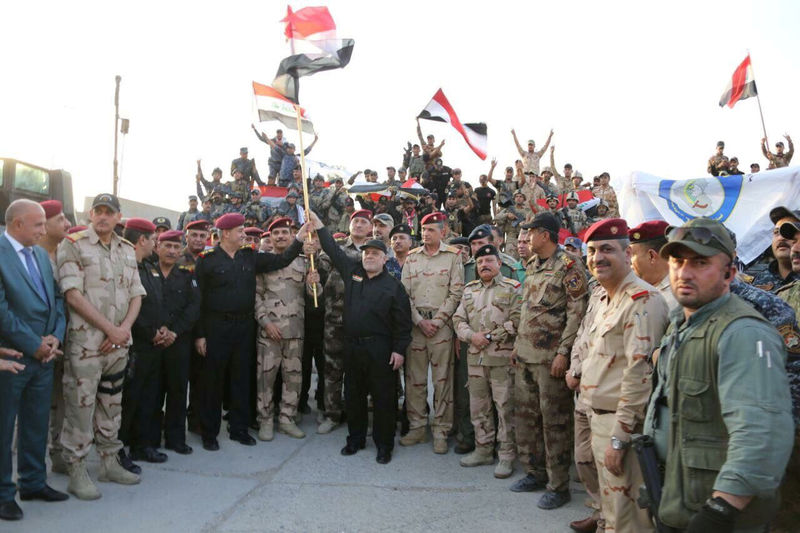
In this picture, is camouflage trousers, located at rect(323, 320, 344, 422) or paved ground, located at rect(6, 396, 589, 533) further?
camouflage trousers, located at rect(323, 320, 344, 422)

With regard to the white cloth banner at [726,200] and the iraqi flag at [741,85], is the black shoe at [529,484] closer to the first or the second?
the white cloth banner at [726,200]

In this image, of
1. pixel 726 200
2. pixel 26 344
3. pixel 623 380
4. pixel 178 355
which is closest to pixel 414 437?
pixel 178 355

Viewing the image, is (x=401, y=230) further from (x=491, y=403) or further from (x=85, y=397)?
(x=85, y=397)

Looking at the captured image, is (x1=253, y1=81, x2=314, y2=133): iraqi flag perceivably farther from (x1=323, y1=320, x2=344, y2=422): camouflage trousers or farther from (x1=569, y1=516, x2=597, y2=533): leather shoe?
(x1=569, y1=516, x2=597, y2=533): leather shoe

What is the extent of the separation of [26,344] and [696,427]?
406 centimetres

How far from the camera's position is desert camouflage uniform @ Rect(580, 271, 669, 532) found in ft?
9.58

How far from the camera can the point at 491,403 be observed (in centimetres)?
532

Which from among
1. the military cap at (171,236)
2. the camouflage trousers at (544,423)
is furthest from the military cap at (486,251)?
the military cap at (171,236)

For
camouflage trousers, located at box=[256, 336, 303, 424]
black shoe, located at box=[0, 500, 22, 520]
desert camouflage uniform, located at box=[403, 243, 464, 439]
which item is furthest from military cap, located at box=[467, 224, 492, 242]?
black shoe, located at box=[0, 500, 22, 520]

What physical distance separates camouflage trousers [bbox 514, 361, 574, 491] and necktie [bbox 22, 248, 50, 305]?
368 centimetres

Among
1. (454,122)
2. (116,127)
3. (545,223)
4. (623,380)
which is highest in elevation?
(116,127)

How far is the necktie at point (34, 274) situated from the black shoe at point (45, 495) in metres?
1.36

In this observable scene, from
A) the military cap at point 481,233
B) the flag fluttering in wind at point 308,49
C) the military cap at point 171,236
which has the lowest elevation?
the military cap at point 171,236

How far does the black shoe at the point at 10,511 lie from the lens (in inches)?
147
